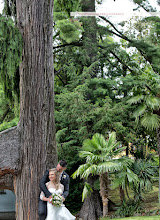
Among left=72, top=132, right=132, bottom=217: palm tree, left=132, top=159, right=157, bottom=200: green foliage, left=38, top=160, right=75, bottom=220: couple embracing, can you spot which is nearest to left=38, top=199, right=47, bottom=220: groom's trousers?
left=38, top=160, right=75, bottom=220: couple embracing

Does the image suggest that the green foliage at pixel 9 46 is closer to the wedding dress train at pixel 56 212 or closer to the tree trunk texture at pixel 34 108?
the tree trunk texture at pixel 34 108

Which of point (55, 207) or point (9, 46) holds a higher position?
point (9, 46)

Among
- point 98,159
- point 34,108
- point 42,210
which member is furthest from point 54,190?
point 98,159

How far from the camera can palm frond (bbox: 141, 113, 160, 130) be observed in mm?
13062

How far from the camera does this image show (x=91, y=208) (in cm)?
1455

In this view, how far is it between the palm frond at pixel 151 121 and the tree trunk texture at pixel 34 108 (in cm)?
686

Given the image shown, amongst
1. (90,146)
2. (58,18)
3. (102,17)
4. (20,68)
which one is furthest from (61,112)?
(20,68)

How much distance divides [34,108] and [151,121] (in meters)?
7.33

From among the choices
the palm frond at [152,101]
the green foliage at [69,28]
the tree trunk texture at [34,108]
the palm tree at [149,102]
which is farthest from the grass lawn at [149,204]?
the green foliage at [69,28]

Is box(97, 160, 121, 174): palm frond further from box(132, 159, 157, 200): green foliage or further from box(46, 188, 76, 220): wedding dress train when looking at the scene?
box(46, 188, 76, 220): wedding dress train

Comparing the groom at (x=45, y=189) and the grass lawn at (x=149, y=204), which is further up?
the groom at (x=45, y=189)

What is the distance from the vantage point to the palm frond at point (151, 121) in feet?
42.9

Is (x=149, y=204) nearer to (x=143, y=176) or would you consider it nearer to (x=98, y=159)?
(x=143, y=176)

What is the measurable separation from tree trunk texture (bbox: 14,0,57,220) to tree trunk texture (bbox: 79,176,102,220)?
25.8 feet
